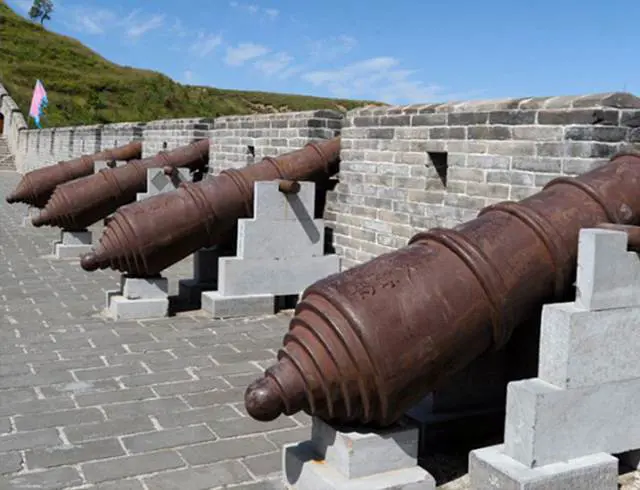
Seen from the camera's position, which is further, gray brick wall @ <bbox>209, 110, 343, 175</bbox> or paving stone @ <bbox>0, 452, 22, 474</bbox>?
gray brick wall @ <bbox>209, 110, 343, 175</bbox>

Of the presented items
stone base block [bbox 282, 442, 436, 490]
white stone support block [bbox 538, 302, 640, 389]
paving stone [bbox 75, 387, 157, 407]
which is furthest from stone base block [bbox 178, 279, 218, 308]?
white stone support block [bbox 538, 302, 640, 389]

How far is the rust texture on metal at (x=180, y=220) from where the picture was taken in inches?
283

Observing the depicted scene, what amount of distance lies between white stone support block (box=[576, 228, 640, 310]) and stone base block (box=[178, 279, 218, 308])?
5174 mm

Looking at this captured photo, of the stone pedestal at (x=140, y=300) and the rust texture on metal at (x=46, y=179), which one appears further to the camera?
the rust texture on metal at (x=46, y=179)

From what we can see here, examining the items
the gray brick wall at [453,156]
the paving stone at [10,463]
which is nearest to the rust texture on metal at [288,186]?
the gray brick wall at [453,156]

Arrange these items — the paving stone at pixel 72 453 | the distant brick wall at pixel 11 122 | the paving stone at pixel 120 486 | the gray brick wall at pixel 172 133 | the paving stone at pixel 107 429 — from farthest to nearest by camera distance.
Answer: the distant brick wall at pixel 11 122 < the gray brick wall at pixel 172 133 < the paving stone at pixel 107 429 < the paving stone at pixel 72 453 < the paving stone at pixel 120 486

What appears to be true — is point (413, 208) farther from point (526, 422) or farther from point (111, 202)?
point (111, 202)

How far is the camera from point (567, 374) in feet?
11.2

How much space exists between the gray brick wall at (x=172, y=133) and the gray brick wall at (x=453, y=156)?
4527mm

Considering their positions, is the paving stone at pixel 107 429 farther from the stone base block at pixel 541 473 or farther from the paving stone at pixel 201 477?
the stone base block at pixel 541 473

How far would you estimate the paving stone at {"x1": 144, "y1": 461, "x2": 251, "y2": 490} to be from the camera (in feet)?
12.3

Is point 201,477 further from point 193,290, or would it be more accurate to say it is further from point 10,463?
point 193,290

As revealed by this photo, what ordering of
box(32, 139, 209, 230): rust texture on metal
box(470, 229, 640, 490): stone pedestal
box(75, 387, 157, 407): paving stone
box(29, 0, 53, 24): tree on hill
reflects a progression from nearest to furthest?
box(470, 229, 640, 490): stone pedestal, box(75, 387, 157, 407): paving stone, box(32, 139, 209, 230): rust texture on metal, box(29, 0, 53, 24): tree on hill

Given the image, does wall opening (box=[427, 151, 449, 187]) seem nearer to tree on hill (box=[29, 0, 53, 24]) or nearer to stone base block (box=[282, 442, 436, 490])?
stone base block (box=[282, 442, 436, 490])
